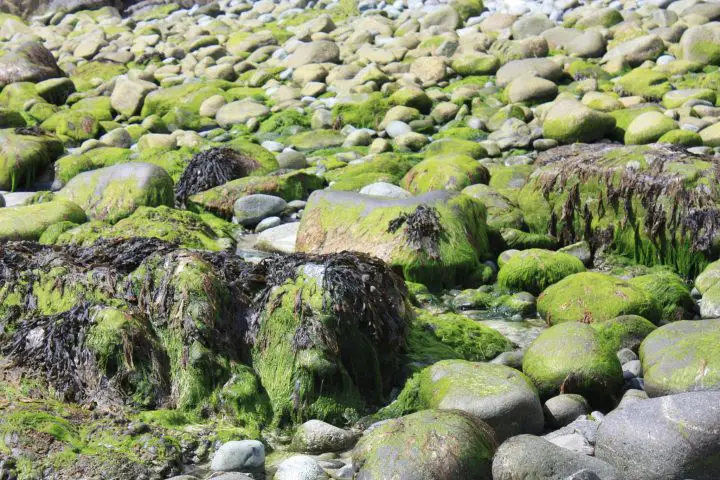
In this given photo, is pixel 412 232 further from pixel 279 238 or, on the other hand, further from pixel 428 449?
pixel 428 449

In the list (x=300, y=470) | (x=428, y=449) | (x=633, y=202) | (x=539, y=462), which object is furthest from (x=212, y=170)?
(x=539, y=462)

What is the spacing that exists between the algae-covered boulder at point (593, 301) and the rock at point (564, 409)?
150 cm

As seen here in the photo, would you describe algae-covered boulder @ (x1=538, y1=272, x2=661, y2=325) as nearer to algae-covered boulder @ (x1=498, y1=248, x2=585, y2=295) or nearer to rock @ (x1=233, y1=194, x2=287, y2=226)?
algae-covered boulder @ (x1=498, y1=248, x2=585, y2=295)

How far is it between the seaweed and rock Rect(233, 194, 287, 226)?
4.29 ft

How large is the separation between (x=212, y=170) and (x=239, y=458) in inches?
286

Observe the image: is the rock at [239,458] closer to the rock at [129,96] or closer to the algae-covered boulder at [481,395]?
the algae-covered boulder at [481,395]

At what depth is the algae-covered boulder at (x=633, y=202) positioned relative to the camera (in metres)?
8.60

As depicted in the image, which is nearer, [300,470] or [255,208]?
[300,470]

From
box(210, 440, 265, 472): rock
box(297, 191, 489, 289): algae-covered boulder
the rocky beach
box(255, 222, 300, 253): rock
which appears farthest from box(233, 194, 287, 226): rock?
box(210, 440, 265, 472): rock

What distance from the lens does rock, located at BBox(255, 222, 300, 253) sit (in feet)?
30.6

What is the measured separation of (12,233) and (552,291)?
5.61m

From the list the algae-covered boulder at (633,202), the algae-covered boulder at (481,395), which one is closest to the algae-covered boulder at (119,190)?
the algae-covered boulder at (633,202)

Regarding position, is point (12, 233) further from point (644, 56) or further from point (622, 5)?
point (622, 5)

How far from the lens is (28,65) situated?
19.4 m
